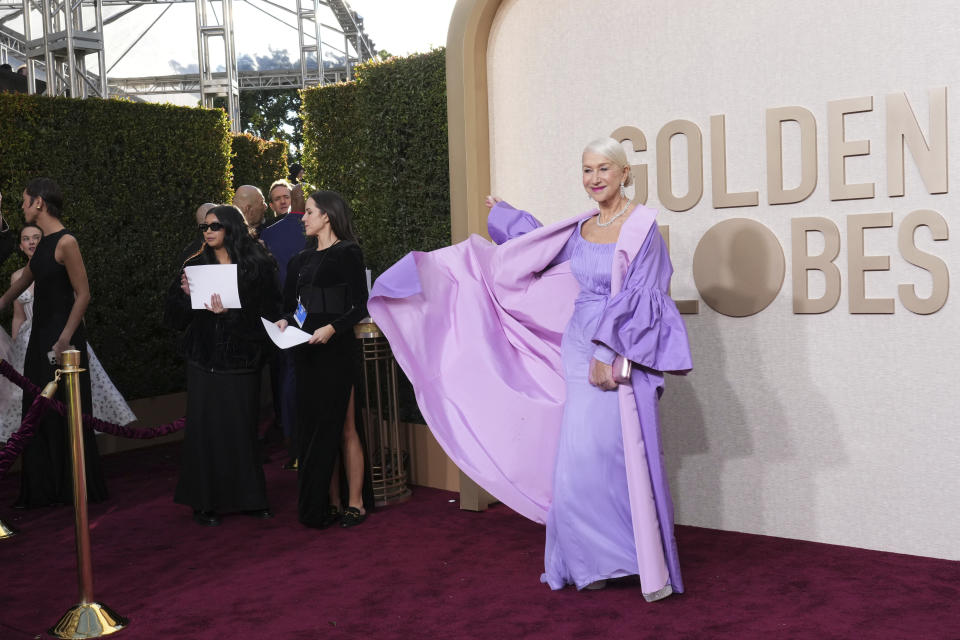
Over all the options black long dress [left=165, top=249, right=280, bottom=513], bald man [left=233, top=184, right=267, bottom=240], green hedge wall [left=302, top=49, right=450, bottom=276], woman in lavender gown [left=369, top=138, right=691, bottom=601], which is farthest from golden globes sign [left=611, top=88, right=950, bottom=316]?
bald man [left=233, top=184, right=267, bottom=240]

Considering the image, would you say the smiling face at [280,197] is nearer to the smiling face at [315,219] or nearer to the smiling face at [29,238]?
the smiling face at [29,238]

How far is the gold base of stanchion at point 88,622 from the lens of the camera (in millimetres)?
3727

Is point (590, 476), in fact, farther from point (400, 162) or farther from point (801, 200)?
point (400, 162)

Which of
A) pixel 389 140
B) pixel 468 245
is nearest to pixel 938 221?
pixel 468 245

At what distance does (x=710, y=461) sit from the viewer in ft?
16.1

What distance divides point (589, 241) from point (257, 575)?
7.22ft

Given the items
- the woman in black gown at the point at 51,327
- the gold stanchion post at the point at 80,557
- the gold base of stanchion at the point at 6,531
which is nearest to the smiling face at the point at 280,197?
the woman in black gown at the point at 51,327

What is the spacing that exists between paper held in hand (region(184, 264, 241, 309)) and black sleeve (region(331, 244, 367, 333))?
0.62 metres

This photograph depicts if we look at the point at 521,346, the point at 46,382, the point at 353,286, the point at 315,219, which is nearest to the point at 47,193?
the point at 46,382

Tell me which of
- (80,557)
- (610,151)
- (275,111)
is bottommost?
(80,557)

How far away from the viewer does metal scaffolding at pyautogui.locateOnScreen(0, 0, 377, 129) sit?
11.8 m

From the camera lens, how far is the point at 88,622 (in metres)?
3.75

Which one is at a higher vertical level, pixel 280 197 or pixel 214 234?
pixel 280 197

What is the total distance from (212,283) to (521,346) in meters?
1.80
